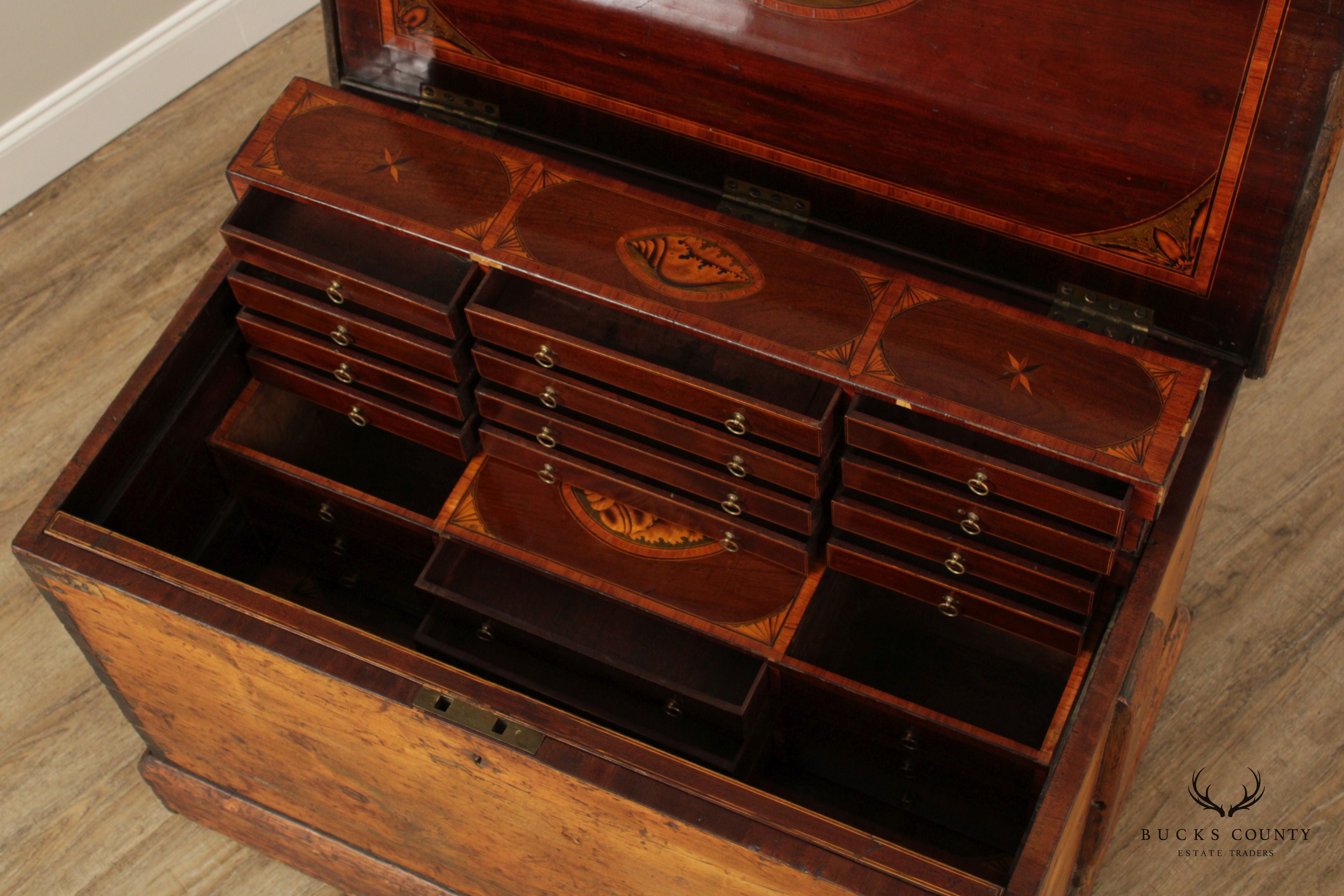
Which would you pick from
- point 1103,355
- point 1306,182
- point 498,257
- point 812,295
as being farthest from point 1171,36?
point 498,257

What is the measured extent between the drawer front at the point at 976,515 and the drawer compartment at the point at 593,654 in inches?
13.5

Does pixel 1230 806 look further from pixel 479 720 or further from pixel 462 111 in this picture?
pixel 462 111

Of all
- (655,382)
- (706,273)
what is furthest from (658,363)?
(706,273)

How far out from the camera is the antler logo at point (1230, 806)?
2.78m

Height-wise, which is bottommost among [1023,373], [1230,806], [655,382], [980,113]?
[1230,806]

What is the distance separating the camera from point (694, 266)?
7.21ft

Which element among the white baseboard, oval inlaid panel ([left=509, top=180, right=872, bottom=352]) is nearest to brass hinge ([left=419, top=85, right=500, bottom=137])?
oval inlaid panel ([left=509, top=180, right=872, bottom=352])

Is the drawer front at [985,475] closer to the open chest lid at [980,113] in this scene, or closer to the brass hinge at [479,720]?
the open chest lid at [980,113]

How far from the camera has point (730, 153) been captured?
231cm

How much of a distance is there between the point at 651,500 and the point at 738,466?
203 mm

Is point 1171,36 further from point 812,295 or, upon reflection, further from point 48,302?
point 48,302

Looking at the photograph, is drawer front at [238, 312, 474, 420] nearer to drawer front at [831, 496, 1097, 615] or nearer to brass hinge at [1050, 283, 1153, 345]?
drawer front at [831, 496, 1097, 615]

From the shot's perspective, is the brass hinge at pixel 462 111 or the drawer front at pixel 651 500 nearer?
the drawer front at pixel 651 500

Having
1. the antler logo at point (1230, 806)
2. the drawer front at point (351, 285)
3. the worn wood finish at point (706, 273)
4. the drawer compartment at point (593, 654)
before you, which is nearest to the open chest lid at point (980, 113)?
the worn wood finish at point (706, 273)
